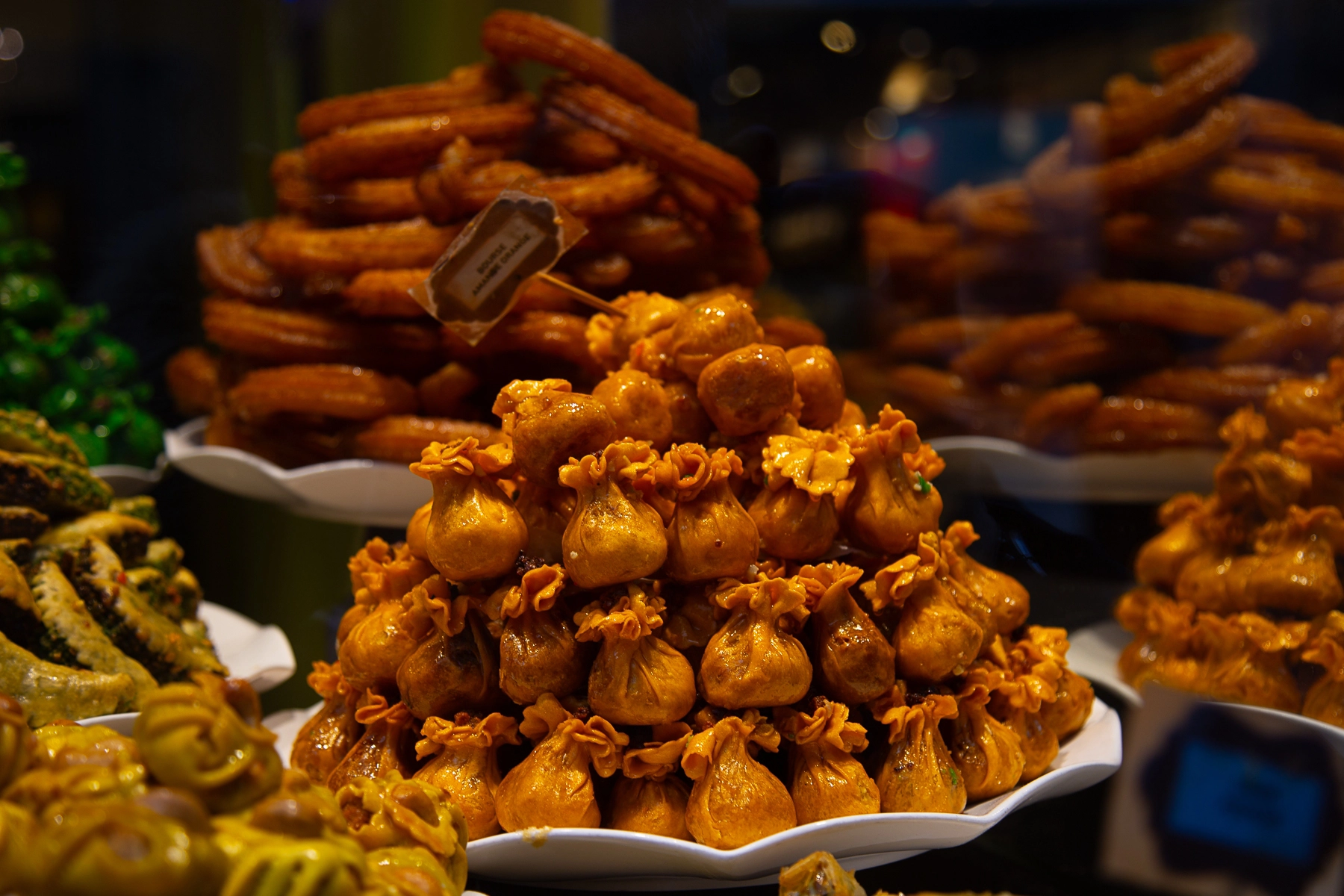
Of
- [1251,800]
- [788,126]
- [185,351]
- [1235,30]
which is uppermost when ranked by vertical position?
[1235,30]

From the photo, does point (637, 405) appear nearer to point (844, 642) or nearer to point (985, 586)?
point (844, 642)

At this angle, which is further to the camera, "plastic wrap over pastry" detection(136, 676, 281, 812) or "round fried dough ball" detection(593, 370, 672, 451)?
"round fried dough ball" detection(593, 370, 672, 451)

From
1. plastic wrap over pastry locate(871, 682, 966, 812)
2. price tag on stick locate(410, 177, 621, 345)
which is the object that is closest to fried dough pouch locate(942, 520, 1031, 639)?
plastic wrap over pastry locate(871, 682, 966, 812)

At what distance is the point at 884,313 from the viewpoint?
8.79 ft

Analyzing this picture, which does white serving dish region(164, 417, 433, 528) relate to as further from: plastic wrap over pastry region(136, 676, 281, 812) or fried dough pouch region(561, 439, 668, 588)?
plastic wrap over pastry region(136, 676, 281, 812)

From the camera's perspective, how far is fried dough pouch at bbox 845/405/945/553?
118cm

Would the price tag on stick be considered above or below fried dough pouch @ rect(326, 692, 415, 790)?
above

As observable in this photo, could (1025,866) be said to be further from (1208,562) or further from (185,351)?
(185,351)

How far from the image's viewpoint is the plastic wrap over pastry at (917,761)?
112 centimetres

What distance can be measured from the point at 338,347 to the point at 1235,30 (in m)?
1.97

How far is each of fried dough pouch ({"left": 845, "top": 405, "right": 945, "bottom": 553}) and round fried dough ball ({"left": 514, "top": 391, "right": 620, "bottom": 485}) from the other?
11.0 inches

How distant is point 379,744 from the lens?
3.93ft

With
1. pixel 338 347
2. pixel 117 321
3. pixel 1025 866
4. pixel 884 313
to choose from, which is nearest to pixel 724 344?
pixel 1025 866

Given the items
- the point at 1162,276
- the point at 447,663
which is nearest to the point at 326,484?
the point at 447,663
